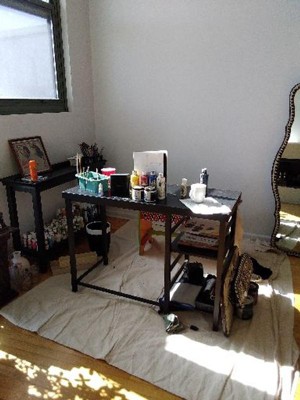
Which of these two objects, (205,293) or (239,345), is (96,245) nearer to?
(205,293)

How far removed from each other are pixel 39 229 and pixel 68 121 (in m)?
1.26

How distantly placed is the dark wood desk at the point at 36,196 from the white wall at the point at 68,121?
79mm

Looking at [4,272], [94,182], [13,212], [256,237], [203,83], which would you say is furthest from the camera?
[256,237]

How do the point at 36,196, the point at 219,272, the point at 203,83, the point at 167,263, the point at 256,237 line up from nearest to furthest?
the point at 219,272 < the point at 167,263 < the point at 36,196 < the point at 203,83 < the point at 256,237

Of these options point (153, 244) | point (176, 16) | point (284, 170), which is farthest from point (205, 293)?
point (176, 16)

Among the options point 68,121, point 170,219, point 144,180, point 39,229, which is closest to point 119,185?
point 144,180

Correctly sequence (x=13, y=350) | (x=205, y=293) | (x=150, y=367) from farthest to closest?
(x=205, y=293)
(x=13, y=350)
(x=150, y=367)

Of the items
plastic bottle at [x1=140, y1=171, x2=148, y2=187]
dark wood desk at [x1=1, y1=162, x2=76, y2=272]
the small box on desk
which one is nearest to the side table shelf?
dark wood desk at [x1=1, y1=162, x2=76, y2=272]

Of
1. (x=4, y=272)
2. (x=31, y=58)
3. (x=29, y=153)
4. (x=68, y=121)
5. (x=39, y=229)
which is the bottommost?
(x=4, y=272)

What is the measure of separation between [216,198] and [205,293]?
0.66 meters

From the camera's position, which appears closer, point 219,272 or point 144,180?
point 219,272

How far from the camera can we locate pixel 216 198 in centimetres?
195

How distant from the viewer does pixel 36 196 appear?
232 centimetres

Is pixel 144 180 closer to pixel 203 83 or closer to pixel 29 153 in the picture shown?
pixel 29 153
